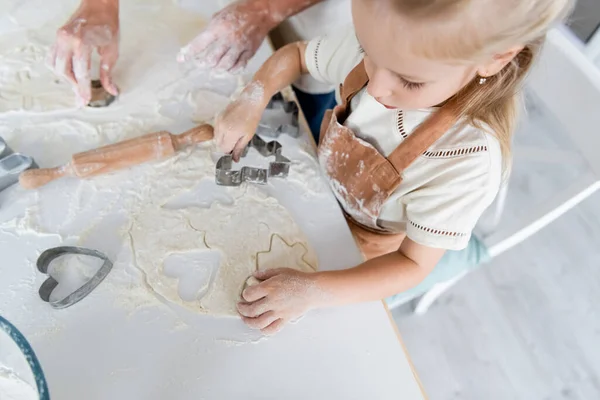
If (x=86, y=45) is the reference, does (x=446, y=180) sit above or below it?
below

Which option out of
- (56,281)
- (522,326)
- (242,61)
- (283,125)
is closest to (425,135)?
(283,125)

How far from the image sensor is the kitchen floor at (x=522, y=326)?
4.21 ft

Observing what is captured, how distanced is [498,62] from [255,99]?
1.12ft

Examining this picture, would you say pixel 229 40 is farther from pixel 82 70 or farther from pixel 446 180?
pixel 446 180

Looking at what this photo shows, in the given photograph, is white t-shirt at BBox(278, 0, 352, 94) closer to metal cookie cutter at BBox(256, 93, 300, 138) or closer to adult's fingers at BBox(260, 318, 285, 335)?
metal cookie cutter at BBox(256, 93, 300, 138)

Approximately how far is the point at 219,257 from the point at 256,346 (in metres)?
0.12

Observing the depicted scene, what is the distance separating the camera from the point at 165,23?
2.72 ft

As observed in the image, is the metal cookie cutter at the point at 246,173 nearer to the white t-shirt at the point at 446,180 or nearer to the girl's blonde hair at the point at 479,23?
the white t-shirt at the point at 446,180

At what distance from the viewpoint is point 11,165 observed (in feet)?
1.99

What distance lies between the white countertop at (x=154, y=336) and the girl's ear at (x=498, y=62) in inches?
10.1

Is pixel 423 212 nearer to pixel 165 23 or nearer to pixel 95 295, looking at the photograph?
pixel 95 295

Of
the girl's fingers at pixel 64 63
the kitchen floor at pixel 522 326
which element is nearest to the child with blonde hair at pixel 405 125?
the girl's fingers at pixel 64 63

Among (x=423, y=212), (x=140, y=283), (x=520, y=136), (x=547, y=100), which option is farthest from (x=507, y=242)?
(x=520, y=136)

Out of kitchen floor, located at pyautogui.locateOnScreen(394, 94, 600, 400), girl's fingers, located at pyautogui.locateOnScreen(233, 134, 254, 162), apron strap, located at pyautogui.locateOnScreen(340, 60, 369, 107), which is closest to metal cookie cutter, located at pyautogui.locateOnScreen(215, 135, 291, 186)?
girl's fingers, located at pyautogui.locateOnScreen(233, 134, 254, 162)
